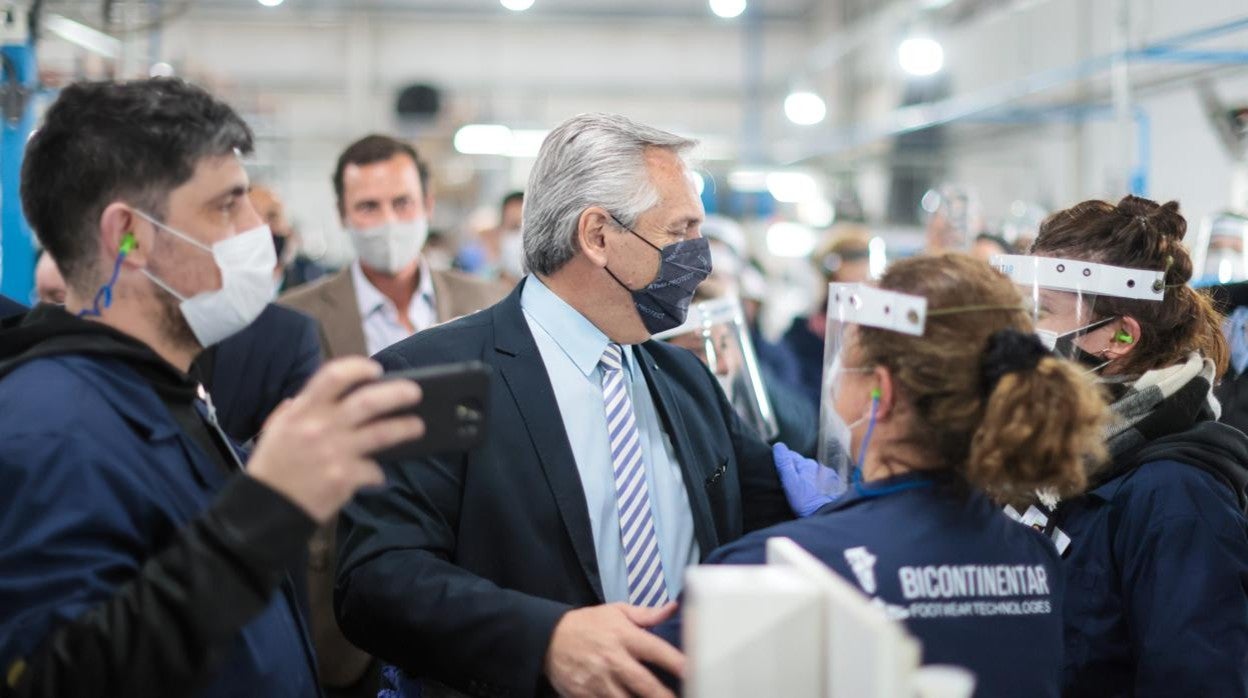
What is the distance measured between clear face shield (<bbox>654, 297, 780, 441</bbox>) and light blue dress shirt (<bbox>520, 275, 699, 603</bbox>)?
35.3 inches

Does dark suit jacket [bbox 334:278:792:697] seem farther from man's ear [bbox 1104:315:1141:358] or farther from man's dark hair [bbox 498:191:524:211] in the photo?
man's dark hair [bbox 498:191:524:211]

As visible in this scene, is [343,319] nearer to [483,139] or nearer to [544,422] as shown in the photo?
[544,422]

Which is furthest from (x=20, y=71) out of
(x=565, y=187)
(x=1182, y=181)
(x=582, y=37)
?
(x=582, y=37)

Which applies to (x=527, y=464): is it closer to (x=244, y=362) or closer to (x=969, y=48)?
Result: (x=244, y=362)

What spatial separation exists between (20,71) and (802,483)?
2.93 meters

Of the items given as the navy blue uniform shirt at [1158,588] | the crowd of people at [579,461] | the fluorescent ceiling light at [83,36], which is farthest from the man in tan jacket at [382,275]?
the navy blue uniform shirt at [1158,588]

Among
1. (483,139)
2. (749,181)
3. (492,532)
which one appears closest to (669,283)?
(492,532)

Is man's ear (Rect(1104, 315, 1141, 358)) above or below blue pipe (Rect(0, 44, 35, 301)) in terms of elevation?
below

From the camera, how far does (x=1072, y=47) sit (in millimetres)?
11797

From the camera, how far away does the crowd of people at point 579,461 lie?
1.42m

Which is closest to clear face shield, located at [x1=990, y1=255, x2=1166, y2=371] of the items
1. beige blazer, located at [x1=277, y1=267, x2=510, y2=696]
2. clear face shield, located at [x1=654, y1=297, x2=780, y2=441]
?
clear face shield, located at [x1=654, y1=297, x2=780, y2=441]

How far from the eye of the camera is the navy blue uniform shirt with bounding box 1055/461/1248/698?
202 centimetres

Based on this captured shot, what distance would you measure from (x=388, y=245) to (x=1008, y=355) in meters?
3.10

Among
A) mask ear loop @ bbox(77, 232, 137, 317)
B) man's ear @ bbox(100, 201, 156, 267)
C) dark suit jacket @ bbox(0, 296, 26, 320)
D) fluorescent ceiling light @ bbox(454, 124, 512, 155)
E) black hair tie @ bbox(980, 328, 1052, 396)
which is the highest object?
fluorescent ceiling light @ bbox(454, 124, 512, 155)
